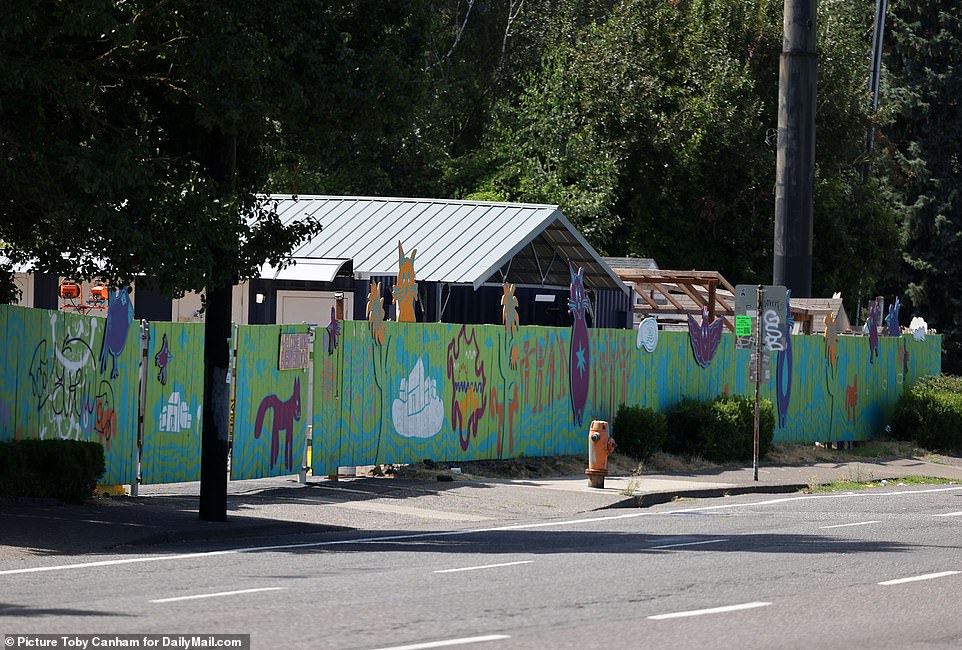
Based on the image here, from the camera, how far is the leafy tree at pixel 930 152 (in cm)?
5803

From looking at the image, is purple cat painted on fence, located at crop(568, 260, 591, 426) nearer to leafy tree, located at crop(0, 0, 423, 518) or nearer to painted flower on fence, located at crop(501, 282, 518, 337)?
painted flower on fence, located at crop(501, 282, 518, 337)

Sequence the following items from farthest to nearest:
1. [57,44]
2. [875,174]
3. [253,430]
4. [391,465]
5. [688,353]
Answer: [875,174], [688,353], [391,465], [253,430], [57,44]

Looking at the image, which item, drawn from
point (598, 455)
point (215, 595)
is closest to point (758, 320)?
point (598, 455)

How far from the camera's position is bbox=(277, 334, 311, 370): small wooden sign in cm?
1986

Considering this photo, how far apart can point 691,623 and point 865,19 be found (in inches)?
2167

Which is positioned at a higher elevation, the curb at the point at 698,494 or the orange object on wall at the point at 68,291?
the orange object on wall at the point at 68,291

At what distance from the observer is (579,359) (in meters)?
25.7

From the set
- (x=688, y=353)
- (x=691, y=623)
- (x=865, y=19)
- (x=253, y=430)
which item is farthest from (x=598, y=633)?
(x=865, y=19)

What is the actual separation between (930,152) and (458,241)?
3164cm

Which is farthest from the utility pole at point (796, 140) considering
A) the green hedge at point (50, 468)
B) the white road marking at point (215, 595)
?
the white road marking at point (215, 595)

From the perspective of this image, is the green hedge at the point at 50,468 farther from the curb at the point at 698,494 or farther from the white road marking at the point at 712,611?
the white road marking at the point at 712,611

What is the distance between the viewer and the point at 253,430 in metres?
19.5

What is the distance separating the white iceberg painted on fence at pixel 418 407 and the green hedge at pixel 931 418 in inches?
557

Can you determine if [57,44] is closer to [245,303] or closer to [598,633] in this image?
[598,633]
